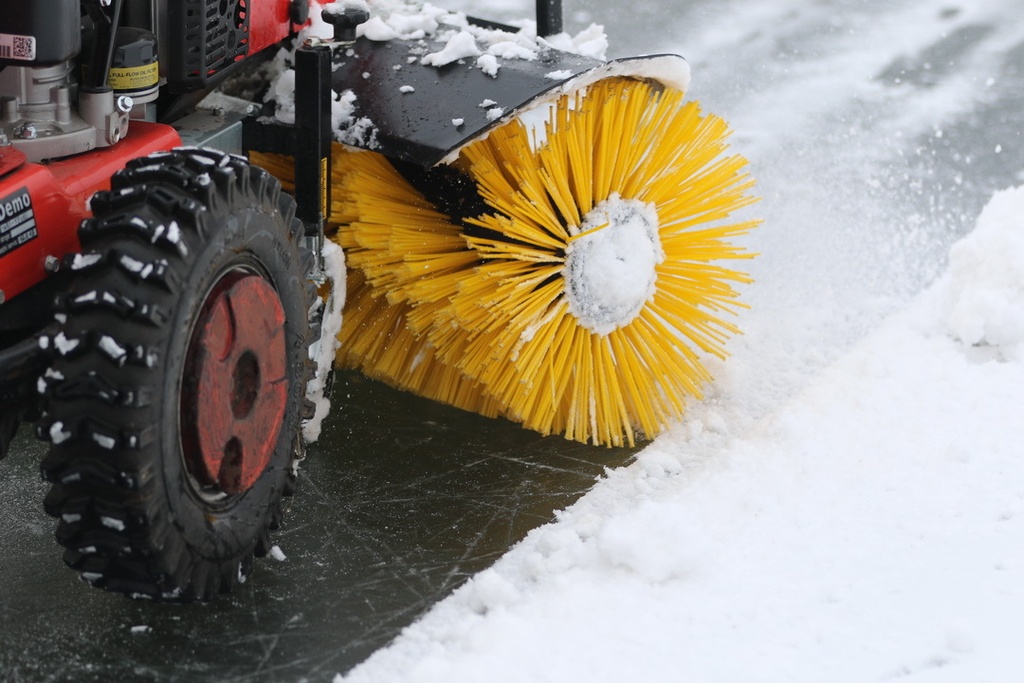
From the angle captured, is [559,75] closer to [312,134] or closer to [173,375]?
A: [312,134]

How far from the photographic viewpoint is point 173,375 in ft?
5.09

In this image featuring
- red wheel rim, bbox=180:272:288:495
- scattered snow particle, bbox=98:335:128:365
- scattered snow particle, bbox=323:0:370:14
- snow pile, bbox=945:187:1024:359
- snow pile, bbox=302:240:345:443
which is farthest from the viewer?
snow pile, bbox=945:187:1024:359

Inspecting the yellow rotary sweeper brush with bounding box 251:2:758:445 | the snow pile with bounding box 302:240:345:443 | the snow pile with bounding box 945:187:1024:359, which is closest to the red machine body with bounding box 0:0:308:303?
the yellow rotary sweeper brush with bounding box 251:2:758:445

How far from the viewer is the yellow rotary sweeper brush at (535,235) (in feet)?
7.33

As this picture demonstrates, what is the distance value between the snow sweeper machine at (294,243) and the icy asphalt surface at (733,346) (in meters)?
0.10

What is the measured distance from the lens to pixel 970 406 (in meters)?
2.53

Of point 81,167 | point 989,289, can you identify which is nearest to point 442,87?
→ point 81,167

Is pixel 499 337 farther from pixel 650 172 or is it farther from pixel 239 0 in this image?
pixel 239 0

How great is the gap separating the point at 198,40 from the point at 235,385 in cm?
62

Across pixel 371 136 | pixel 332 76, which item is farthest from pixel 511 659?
pixel 332 76

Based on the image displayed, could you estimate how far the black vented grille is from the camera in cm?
202

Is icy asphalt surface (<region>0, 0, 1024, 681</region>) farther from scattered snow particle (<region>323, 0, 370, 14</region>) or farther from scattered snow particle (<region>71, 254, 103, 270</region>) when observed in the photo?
scattered snow particle (<region>323, 0, 370, 14</region>)

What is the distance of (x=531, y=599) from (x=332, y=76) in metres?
0.98

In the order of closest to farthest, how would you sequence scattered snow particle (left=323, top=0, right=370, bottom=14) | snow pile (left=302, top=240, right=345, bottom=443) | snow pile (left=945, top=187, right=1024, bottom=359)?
scattered snow particle (left=323, top=0, right=370, bottom=14) → snow pile (left=302, top=240, right=345, bottom=443) → snow pile (left=945, top=187, right=1024, bottom=359)
